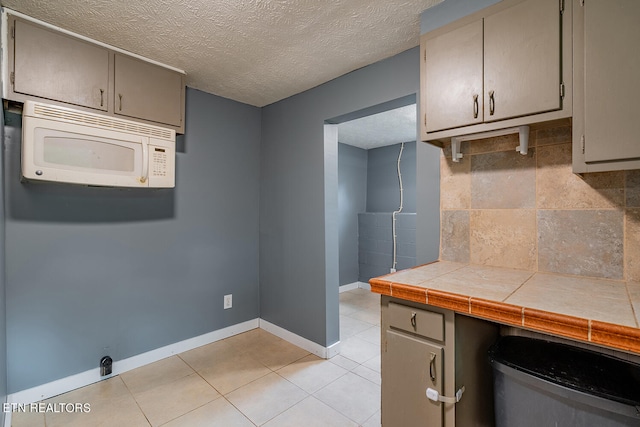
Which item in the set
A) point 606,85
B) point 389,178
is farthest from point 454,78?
point 389,178

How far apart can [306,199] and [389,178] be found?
2.41m

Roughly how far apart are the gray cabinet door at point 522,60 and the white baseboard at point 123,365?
273 cm

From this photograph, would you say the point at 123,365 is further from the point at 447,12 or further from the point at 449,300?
the point at 447,12

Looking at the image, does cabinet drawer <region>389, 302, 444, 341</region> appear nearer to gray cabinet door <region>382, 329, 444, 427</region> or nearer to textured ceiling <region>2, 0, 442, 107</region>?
gray cabinet door <region>382, 329, 444, 427</region>

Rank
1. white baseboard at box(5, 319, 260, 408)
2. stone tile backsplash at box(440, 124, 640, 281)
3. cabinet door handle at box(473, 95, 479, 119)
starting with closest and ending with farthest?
1. stone tile backsplash at box(440, 124, 640, 281)
2. cabinet door handle at box(473, 95, 479, 119)
3. white baseboard at box(5, 319, 260, 408)

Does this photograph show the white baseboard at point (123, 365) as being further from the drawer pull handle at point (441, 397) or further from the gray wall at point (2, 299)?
the drawer pull handle at point (441, 397)

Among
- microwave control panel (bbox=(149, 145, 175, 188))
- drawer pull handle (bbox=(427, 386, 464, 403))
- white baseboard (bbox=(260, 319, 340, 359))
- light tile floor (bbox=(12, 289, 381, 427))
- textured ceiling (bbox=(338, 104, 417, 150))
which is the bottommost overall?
light tile floor (bbox=(12, 289, 381, 427))

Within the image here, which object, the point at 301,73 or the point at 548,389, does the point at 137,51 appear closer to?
the point at 301,73

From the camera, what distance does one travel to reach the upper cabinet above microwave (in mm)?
1603

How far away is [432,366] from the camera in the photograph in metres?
1.14

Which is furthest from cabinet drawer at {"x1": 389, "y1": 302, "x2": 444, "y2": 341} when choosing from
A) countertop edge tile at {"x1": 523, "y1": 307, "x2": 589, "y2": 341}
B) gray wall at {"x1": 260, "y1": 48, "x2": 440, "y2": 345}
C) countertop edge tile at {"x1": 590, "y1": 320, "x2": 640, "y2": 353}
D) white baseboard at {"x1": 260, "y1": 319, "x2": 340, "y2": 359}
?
white baseboard at {"x1": 260, "y1": 319, "x2": 340, "y2": 359}

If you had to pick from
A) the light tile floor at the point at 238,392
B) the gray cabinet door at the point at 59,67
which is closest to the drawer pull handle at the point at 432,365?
the light tile floor at the point at 238,392

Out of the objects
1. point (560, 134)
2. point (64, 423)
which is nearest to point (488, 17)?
point (560, 134)

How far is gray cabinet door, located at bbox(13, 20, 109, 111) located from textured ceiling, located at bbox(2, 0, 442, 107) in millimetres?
87
